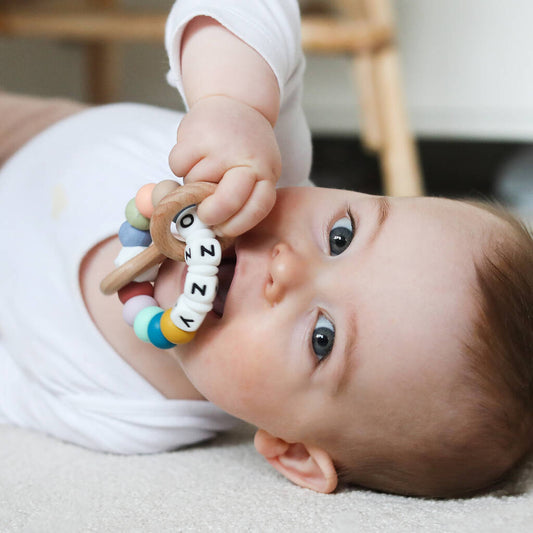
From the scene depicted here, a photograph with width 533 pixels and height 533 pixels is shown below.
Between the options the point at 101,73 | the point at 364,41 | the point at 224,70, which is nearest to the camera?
the point at 224,70

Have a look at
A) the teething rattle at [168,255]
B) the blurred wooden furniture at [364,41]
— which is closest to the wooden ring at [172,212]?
the teething rattle at [168,255]

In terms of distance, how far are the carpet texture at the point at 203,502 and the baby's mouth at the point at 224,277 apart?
0.49ft

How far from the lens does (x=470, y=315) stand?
1.96ft

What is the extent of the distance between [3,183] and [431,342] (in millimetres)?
583

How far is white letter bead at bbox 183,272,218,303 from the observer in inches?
23.4

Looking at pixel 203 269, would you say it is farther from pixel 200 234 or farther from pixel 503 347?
pixel 503 347

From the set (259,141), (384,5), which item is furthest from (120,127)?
(384,5)

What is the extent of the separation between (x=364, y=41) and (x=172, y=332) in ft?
3.29

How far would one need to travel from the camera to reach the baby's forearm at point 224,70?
68 cm

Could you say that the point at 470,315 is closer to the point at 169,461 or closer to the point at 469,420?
the point at 469,420

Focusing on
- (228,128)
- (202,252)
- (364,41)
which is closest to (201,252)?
(202,252)

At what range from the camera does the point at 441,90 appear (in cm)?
210

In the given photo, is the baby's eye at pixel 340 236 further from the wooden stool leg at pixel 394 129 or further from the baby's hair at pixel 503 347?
the wooden stool leg at pixel 394 129

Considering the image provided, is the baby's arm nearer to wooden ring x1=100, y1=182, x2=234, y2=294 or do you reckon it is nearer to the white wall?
wooden ring x1=100, y1=182, x2=234, y2=294
